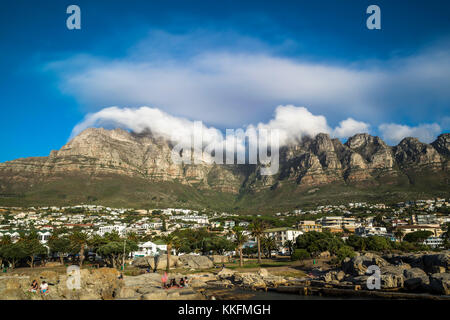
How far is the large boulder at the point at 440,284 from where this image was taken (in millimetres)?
36562

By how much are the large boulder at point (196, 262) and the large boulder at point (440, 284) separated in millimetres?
44309

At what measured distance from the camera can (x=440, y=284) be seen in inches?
1458

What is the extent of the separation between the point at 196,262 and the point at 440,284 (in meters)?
47.5

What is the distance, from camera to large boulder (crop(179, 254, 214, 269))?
72.0 m

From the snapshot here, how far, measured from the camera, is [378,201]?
19812 cm

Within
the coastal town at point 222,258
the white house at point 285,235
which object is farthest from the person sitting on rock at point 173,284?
the white house at point 285,235

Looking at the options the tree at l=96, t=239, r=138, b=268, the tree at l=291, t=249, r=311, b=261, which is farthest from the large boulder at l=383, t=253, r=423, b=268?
the tree at l=96, t=239, r=138, b=268

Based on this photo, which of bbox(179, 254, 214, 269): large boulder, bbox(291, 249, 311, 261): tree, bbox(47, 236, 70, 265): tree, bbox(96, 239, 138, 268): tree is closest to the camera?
bbox(96, 239, 138, 268): tree

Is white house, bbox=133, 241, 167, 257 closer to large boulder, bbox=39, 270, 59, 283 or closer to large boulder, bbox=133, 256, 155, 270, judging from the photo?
large boulder, bbox=133, 256, 155, 270

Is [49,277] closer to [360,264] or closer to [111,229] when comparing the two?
[360,264]

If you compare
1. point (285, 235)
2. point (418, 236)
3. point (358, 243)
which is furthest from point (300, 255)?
point (418, 236)

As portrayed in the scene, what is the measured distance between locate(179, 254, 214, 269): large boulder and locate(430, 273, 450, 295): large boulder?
145ft
